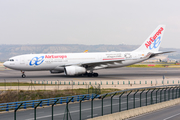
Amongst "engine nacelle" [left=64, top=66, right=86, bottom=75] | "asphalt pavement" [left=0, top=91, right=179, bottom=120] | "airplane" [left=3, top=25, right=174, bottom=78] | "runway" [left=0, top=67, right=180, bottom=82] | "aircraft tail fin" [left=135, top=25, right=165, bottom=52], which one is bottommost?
"asphalt pavement" [left=0, top=91, right=179, bottom=120]

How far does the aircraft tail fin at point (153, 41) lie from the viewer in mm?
63844

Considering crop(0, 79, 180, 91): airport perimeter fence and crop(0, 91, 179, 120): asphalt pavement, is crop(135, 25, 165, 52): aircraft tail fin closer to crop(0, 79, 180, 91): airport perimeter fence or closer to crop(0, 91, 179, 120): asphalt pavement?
crop(0, 79, 180, 91): airport perimeter fence

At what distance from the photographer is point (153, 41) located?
64125 millimetres

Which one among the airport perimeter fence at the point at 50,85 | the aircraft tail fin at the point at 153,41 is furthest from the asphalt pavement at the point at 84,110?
the aircraft tail fin at the point at 153,41

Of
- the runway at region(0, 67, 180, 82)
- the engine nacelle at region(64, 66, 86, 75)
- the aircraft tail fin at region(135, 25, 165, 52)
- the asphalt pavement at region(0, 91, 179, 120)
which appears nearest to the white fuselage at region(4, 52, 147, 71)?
the runway at region(0, 67, 180, 82)

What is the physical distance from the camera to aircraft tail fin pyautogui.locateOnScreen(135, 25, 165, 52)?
Answer: 63.8 metres

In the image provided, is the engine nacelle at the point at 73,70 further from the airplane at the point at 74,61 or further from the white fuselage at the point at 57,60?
the white fuselage at the point at 57,60

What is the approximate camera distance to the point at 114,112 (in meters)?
20.3

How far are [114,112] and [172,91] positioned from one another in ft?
40.1

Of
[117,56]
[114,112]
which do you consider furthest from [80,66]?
[114,112]

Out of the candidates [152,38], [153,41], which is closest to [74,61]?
[153,41]

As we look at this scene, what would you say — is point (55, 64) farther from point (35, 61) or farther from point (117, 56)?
point (117, 56)

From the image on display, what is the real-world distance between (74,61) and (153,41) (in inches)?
838

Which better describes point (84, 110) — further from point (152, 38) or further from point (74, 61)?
point (152, 38)
